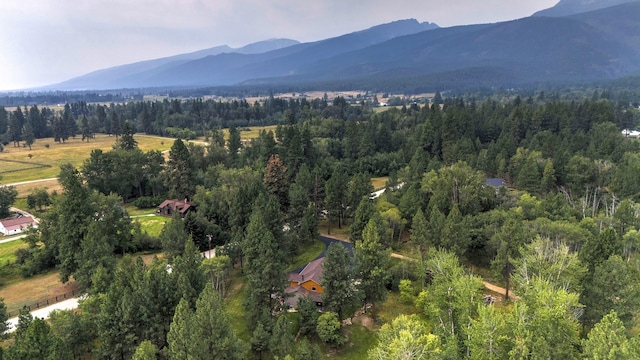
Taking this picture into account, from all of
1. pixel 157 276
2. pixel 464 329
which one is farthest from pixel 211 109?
pixel 464 329

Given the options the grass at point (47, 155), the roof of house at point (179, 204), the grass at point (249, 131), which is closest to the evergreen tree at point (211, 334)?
the roof of house at point (179, 204)

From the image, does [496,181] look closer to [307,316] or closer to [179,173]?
[307,316]

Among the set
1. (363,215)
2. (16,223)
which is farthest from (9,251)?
(363,215)

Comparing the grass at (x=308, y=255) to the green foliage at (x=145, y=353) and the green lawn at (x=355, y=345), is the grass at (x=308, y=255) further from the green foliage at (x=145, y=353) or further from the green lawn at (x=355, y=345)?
the green foliage at (x=145, y=353)

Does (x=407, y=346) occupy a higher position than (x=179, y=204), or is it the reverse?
(x=407, y=346)

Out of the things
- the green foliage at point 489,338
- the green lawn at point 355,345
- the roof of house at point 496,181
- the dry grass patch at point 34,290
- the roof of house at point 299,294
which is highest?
the green foliage at point 489,338
